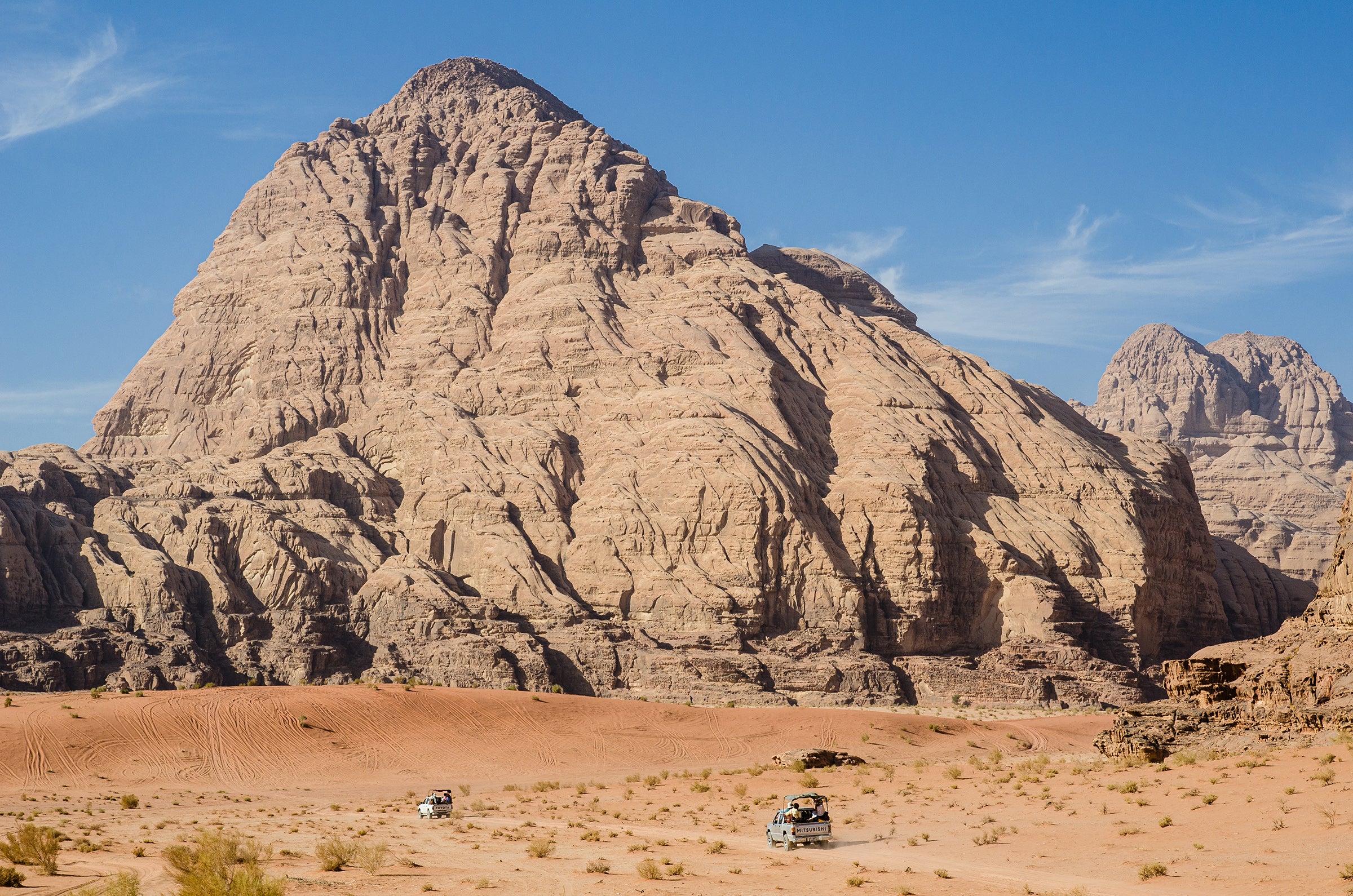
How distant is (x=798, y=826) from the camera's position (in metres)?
35.9

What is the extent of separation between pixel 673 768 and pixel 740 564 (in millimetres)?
27897

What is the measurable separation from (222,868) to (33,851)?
260 inches

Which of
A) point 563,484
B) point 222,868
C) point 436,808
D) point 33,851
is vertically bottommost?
point 436,808

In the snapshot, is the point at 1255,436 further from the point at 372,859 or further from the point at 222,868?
the point at 222,868

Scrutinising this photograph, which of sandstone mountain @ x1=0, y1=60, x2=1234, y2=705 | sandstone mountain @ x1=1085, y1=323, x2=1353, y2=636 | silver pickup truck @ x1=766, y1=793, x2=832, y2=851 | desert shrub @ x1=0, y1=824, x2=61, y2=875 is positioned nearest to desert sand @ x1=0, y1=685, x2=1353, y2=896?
silver pickup truck @ x1=766, y1=793, x2=832, y2=851

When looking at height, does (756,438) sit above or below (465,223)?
below

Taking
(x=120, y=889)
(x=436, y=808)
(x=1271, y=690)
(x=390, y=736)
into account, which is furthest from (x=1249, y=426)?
(x=120, y=889)

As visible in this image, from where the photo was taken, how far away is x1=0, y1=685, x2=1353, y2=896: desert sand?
30078mm

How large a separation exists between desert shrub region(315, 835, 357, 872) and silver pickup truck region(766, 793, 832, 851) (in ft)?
36.3

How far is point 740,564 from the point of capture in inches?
3430

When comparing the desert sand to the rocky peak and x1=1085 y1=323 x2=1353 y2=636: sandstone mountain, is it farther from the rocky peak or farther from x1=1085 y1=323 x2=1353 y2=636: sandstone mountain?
the rocky peak

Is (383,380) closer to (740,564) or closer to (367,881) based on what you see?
Result: (740,564)

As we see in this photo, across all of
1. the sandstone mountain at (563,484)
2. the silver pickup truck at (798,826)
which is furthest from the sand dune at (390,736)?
the silver pickup truck at (798,826)

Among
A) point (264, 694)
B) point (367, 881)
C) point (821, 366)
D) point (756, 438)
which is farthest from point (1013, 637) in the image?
point (367, 881)
